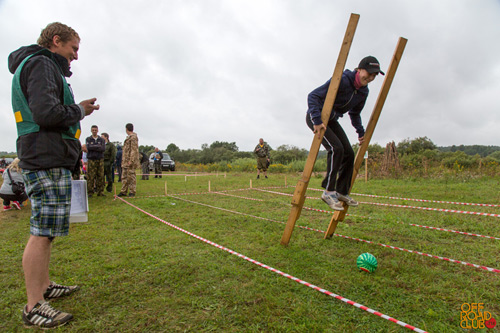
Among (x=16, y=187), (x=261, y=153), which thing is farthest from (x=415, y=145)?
(x=16, y=187)

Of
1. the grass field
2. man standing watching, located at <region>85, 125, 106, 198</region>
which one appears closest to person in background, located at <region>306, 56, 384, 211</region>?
the grass field

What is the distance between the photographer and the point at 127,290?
2.38 metres

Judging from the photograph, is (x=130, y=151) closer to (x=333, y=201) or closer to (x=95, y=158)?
(x=95, y=158)

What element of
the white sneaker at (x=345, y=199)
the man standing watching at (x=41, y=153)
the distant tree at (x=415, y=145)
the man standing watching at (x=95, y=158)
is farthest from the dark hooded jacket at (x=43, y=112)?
the distant tree at (x=415, y=145)

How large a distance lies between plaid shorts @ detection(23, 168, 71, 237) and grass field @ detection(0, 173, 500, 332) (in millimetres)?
704

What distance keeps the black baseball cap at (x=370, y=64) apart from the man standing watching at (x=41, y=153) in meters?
3.17

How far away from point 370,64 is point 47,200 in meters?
3.63

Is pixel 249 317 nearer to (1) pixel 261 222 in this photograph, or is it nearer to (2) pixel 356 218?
(1) pixel 261 222

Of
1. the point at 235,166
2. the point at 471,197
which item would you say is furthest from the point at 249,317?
the point at 235,166

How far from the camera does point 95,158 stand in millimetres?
7859

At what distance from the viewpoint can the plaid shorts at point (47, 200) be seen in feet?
6.28

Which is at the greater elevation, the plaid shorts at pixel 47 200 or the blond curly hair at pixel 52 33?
the blond curly hair at pixel 52 33

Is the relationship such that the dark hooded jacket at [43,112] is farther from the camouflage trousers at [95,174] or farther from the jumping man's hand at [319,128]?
the camouflage trousers at [95,174]

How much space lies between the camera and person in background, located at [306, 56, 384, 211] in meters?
3.31
